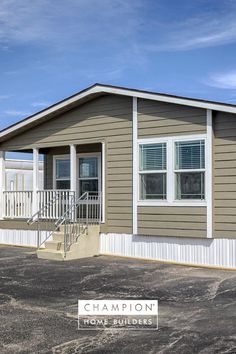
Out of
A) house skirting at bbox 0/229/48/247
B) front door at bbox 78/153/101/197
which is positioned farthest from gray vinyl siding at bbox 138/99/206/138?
house skirting at bbox 0/229/48/247

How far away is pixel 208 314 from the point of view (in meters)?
6.77

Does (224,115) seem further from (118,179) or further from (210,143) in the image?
(118,179)

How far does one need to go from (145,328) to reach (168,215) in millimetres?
6040

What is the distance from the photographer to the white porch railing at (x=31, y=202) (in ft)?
46.7

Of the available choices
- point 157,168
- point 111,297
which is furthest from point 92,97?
point 111,297

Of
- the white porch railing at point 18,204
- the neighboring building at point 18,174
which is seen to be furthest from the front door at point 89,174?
the neighboring building at point 18,174

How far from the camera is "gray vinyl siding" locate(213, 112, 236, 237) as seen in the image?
36.1ft

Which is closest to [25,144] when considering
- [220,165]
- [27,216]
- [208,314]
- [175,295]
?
[27,216]

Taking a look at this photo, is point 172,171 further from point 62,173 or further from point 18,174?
point 18,174

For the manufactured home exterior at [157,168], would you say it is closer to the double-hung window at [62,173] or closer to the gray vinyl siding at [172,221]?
the gray vinyl siding at [172,221]

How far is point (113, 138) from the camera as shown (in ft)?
42.9

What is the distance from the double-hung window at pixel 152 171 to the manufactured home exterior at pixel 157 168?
2 cm

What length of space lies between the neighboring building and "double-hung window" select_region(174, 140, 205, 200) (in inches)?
642

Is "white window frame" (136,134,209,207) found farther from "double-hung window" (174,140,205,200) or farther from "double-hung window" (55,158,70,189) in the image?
"double-hung window" (55,158,70,189)
